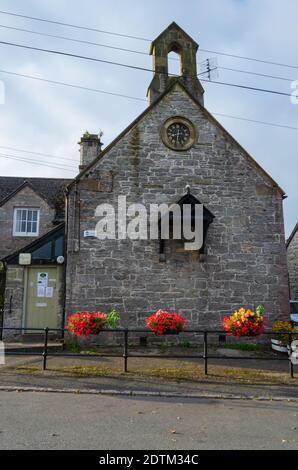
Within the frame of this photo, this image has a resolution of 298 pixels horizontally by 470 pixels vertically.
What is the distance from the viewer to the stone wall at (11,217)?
2064 cm

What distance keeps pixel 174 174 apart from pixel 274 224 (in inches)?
142

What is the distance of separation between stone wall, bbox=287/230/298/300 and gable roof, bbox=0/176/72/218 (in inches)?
518

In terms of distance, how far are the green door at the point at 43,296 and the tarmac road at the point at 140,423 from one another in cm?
631

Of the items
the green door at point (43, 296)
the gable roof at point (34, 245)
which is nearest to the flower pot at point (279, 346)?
the green door at point (43, 296)

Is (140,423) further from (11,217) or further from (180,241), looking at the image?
(11,217)

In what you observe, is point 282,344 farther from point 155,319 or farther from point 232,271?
point 155,319

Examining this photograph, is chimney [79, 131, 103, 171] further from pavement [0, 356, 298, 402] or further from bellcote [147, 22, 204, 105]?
pavement [0, 356, 298, 402]

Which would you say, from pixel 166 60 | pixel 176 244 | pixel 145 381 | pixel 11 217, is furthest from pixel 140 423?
pixel 11 217

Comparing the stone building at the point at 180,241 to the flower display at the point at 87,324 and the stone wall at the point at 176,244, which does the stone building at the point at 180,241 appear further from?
the flower display at the point at 87,324

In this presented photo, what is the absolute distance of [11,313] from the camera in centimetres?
1330

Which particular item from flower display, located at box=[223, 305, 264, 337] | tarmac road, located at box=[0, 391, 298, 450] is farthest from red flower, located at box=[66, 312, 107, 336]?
flower display, located at box=[223, 305, 264, 337]

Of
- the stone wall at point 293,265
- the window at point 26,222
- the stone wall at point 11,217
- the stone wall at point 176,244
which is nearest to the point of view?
the stone wall at point 176,244

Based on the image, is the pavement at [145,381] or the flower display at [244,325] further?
the flower display at [244,325]
